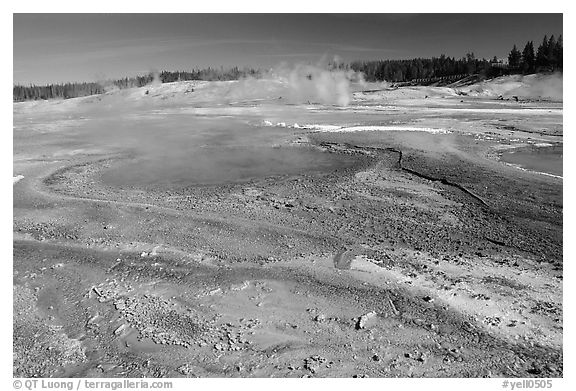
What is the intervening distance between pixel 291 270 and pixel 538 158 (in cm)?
1154

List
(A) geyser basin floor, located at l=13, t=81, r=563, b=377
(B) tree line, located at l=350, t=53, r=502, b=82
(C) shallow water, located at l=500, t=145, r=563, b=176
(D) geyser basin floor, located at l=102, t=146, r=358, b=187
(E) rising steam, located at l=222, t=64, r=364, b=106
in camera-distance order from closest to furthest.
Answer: (A) geyser basin floor, located at l=13, t=81, r=563, b=377
(D) geyser basin floor, located at l=102, t=146, r=358, b=187
(C) shallow water, located at l=500, t=145, r=563, b=176
(E) rising steam, located at l=222, t=64, r=364, b=106
(B) tree line, located at l=350, t=53, r=502, b=82

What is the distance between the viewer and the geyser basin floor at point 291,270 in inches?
203

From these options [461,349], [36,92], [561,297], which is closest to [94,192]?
[461,349]

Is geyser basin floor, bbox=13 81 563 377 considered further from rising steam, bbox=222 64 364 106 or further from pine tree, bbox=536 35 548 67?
pine tree, bbox=536 35 548 67

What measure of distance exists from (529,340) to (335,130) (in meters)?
17.1

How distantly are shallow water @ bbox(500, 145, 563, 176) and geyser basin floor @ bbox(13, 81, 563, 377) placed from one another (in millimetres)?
835

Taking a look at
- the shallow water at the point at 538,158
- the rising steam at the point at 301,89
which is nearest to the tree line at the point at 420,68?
the rising steam at the point at 301,89

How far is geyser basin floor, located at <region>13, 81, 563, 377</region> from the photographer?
5156mm

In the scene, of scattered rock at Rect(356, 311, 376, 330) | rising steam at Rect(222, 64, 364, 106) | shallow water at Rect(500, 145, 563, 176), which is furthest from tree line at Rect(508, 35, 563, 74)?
scattered rock at Rect(356, 311, 376, 330)

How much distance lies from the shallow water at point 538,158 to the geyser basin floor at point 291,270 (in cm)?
84

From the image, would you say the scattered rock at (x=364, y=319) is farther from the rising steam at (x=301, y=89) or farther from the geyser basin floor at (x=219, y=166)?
the rising steam at (x=301, y=89)

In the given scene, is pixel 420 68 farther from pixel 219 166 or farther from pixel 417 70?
pixel 219 166

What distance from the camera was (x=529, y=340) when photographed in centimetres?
525

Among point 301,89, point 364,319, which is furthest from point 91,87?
point 364,319
